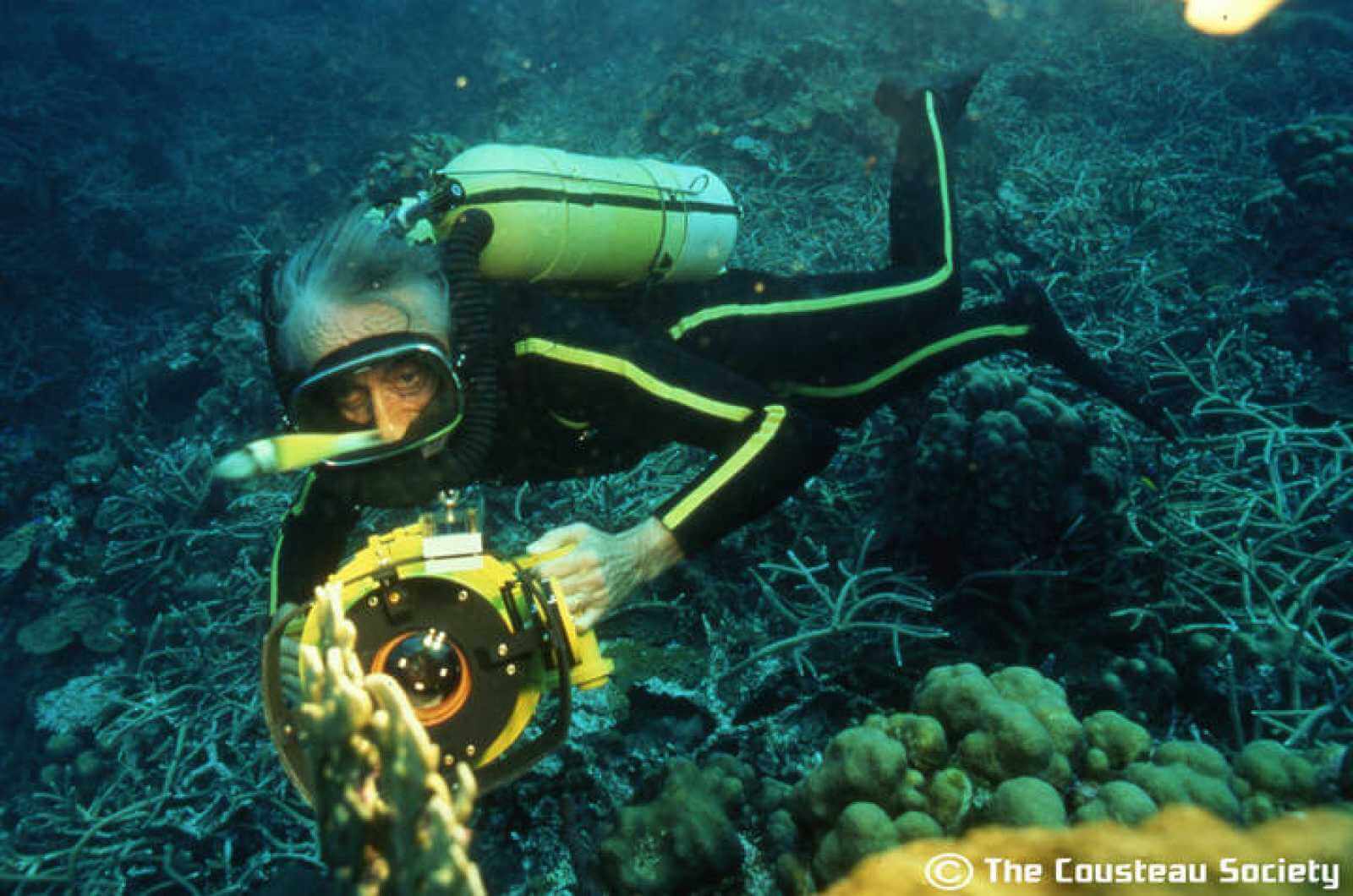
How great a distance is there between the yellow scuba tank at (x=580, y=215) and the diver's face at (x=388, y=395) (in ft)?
1.41

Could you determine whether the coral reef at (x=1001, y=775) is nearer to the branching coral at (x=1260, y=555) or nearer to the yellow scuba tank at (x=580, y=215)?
the branching coral at (x=1260, y=555)

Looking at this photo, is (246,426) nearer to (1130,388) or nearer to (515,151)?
(515,151)

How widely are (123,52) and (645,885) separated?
51.4ft

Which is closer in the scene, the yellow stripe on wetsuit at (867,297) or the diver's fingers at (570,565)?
the diver's fingers at (570,565)

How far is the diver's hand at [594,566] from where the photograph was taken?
190 cm

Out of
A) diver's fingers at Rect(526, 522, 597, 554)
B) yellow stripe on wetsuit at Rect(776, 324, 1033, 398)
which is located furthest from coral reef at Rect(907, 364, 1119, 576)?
diver's fingers at Rect(526, 522, 597, 554)

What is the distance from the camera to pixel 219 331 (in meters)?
6.07

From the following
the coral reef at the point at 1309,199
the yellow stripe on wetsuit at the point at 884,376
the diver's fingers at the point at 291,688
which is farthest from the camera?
the coral reef at the point at 1309,199

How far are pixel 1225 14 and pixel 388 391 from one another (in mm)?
12146

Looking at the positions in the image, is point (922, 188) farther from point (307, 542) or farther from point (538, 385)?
point (307, 542)

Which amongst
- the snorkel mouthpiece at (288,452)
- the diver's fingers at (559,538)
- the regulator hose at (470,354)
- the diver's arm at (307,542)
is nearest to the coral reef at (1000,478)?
the diver's fingers at (559,538)

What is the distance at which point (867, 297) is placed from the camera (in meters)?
3.26

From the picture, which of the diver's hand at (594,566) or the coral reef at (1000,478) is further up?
the diver's hand at (594,566)

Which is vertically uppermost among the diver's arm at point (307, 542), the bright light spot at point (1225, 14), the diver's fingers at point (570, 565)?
the bright light spot at point (1225, 14)
